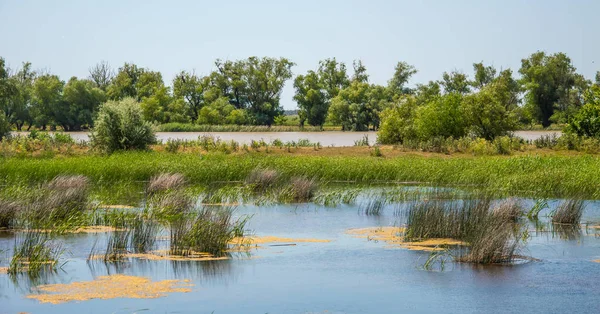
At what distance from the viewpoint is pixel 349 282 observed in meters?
16.7

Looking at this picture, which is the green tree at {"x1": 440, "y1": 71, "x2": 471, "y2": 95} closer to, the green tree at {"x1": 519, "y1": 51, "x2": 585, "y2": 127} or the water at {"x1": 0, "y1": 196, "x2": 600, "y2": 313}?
the green tree at {"x1": 519, "y1": 51, "x2": 585, "y2": 127}

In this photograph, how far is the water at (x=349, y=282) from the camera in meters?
14.7

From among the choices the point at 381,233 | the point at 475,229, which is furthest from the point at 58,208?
the point at 475,229

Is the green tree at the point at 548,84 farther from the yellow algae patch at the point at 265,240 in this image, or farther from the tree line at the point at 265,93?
the yellow algae patch at the point at 265,240

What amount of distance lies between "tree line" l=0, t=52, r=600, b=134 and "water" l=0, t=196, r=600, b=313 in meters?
54.2

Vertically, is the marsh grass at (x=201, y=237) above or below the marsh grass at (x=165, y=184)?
below

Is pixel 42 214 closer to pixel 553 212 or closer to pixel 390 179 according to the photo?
pixel 553 212

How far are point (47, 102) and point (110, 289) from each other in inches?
3022

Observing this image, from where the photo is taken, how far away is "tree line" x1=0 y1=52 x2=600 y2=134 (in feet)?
288

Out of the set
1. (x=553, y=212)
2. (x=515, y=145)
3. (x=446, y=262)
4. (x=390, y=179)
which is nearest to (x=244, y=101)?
(x=515, y=145)

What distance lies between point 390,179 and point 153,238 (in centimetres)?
1748

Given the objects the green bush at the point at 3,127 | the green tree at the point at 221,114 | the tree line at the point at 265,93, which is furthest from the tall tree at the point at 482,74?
the green bush at the point at 3,127

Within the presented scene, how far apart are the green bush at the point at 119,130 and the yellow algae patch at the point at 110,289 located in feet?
100.0

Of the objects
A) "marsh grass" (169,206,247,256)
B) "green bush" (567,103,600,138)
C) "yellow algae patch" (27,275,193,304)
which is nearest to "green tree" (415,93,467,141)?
"green bush" (567,103,600,138)
